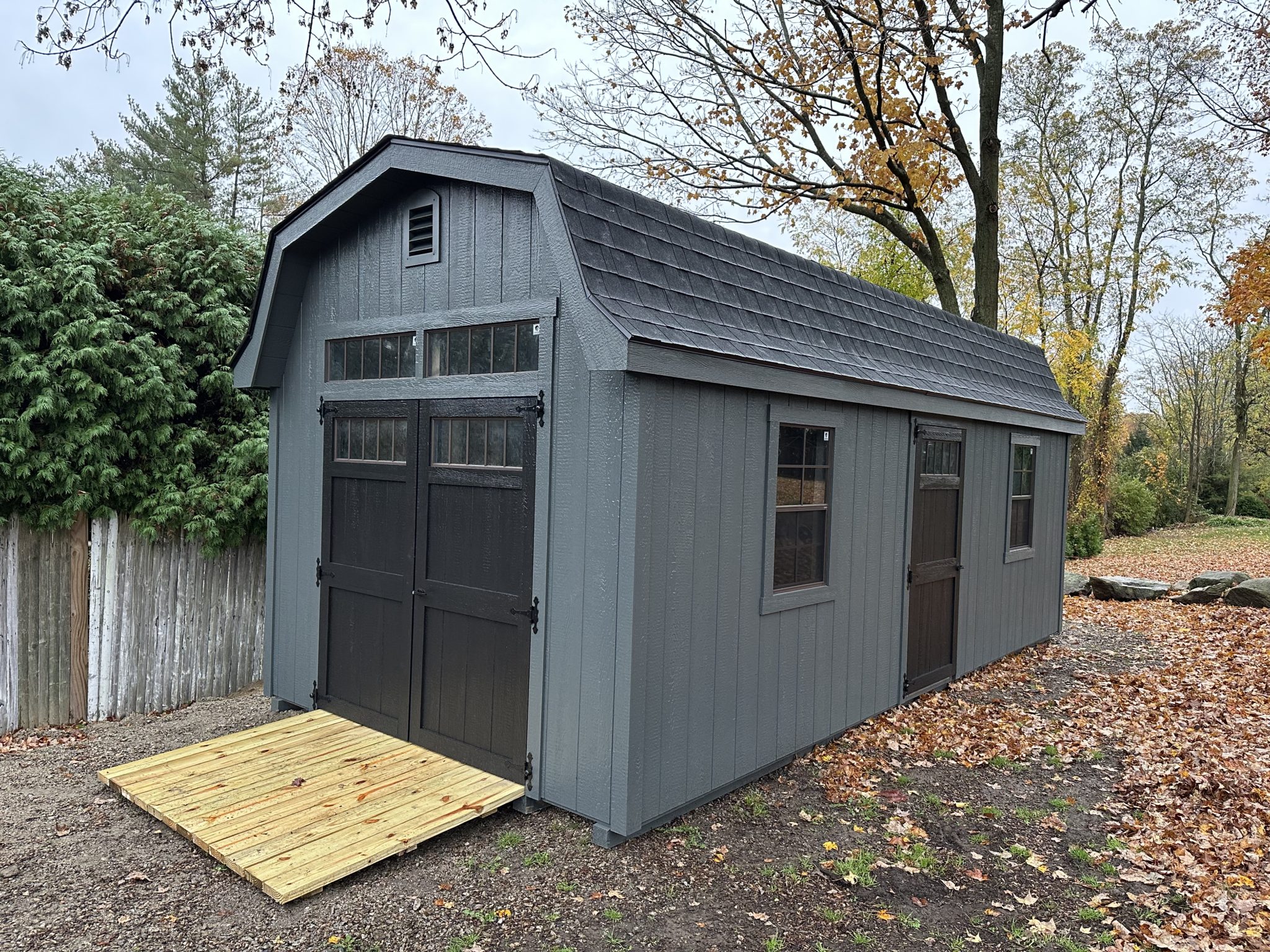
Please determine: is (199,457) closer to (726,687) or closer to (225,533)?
(225,533)

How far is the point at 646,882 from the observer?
3969 mm

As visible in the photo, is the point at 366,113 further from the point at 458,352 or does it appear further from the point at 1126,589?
the point at 1126,589

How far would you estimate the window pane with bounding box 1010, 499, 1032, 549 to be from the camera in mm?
8578

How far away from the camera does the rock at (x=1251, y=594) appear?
1155 cm

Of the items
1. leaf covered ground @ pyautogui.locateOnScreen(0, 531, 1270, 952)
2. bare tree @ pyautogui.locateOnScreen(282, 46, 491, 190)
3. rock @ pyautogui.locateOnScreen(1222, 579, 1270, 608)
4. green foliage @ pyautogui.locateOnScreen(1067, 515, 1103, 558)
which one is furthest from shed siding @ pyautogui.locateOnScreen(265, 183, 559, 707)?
green foliage @ pyautogui.locateOnScreen(1067, 515, 1103, 558)

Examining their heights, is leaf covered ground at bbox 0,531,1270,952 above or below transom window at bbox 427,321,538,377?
below

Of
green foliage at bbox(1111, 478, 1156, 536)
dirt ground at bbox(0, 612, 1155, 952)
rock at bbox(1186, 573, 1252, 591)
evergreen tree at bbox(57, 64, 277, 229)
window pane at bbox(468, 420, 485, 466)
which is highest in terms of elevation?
evergreen tree at bbox(57, 64, 277, 229)

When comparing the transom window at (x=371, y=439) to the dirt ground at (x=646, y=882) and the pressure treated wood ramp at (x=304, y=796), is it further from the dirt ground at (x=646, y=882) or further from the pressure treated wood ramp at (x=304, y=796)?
the dirt ground at (x=646, y=882)

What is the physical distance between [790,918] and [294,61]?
4678 mm

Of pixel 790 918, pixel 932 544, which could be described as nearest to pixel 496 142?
pixel 932 544

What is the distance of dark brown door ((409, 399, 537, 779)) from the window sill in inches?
56.7

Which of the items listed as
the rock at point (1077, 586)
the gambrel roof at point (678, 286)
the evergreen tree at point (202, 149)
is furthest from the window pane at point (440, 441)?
the evergreen tree at point (202, 149)

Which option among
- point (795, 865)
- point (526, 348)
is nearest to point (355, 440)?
point (526, 348)

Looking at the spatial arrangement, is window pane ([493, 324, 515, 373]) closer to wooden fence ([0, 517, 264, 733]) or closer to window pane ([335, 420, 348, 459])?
window pane ([335, 420, 348, 459])
